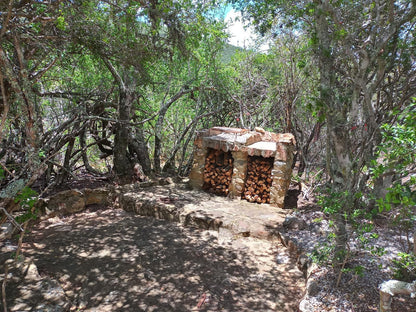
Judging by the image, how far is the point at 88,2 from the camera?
370cm

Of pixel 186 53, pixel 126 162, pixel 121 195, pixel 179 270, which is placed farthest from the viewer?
pixel 126 162

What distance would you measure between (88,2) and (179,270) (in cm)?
387

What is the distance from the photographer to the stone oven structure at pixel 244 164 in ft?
17.5

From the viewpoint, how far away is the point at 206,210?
4934mm

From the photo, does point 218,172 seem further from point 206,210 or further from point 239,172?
point 206,210

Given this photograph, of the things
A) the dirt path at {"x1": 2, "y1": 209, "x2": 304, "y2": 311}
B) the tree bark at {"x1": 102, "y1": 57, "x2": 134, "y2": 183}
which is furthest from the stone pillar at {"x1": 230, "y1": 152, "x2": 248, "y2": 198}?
the tree bark at {"x1": 102, "y1": 57, "x2": 134, "y2": 183}

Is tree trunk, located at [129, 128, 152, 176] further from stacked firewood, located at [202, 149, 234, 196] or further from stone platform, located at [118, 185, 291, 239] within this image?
stacked firewood, located at [202, 149, 234, 196]

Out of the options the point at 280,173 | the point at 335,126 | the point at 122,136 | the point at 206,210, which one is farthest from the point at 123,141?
the point at 335,126

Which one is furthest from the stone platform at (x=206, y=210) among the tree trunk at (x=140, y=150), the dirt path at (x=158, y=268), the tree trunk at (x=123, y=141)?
the tree trunk at (x=140, y=150)

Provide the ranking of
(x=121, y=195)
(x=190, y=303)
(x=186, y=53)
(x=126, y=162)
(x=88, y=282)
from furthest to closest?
(x=126, y=162)
(x=121, y=195)
(x=186, y=53)
(x=88, y=282)
(x=190, y=303)

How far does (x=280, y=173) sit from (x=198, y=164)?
6.25 ft

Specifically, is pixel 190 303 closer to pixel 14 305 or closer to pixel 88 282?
pixel 88 282

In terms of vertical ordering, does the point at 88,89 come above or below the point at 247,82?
below

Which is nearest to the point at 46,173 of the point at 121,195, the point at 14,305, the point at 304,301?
the point at 121,195
